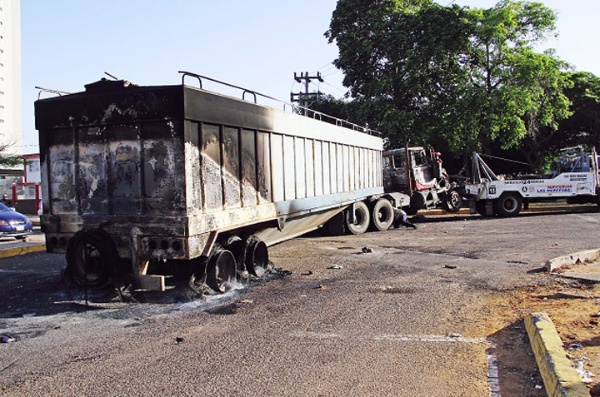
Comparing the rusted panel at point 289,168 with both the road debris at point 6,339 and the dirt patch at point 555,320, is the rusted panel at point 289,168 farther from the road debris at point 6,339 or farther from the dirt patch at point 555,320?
the road debris at point 6,339

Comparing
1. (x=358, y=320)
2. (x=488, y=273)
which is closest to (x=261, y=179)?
(x=358, y=320)

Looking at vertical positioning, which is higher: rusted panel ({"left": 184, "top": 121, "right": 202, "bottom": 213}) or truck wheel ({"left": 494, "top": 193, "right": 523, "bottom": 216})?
rusted panel ({"left": 184, "top": 121, "right": 202, "bottom": 213})

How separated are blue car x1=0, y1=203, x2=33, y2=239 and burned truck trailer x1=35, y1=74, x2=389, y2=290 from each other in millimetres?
8636

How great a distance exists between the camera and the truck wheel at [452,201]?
21266 millimetres

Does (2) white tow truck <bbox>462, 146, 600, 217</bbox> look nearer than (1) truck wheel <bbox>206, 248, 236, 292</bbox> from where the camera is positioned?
No

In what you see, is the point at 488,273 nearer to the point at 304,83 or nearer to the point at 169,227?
the point at 169,227

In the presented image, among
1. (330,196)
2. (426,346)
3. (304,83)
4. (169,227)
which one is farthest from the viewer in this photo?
(304,83)

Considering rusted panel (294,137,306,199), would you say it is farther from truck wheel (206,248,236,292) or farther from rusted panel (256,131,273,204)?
truck wheel (206,248,236,292)

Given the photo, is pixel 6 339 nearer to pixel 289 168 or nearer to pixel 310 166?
pixel 289 168

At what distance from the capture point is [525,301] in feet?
22.0

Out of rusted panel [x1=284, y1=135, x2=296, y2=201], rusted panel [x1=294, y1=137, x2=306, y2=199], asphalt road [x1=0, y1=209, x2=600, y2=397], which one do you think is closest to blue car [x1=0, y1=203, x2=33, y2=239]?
asphalt road [x1=0, y1=209, x2=600, y2=397]

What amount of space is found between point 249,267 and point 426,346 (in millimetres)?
4111

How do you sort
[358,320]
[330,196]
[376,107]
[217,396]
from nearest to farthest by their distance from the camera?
1. [217,396]
2. [358,320]
3. [330,196]
4. [376,107]

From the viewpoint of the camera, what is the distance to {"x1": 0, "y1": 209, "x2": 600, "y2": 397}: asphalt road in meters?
4.20
